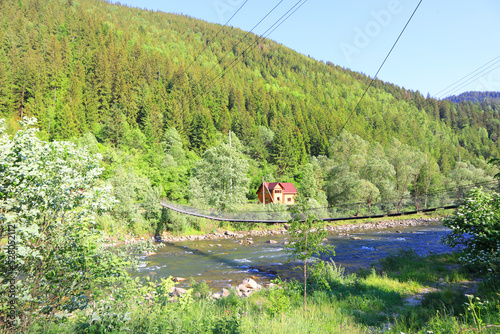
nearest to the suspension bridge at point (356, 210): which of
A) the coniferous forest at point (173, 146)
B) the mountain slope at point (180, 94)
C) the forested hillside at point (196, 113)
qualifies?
the coniferous forest at point (173, 146)

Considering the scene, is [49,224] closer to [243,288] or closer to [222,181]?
[243,288]

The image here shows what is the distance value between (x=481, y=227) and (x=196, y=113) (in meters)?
49.5

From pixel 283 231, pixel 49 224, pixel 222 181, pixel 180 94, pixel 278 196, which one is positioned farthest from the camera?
pixel 180 94

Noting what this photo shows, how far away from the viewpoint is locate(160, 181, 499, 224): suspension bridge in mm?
11242

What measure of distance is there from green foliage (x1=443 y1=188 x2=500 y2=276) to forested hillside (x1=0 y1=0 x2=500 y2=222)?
64.2 ft

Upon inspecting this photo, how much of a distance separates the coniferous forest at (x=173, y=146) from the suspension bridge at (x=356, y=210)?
0.50 m

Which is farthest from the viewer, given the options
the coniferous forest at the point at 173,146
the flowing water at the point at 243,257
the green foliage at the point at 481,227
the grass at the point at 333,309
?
the flowing water at the point at 243,257

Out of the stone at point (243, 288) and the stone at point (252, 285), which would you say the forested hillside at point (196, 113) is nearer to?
the stone at point (252, 285)

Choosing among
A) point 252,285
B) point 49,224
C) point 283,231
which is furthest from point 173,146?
point 49,224

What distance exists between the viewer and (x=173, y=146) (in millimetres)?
43031

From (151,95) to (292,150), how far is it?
29.4 meters

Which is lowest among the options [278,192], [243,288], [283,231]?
[243,288]

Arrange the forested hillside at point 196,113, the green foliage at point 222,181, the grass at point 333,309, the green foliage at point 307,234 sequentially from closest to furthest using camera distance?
the grass at point 333,309
the green foliage at point 307,234
the green foliage at point 222,181
the forested hillside at point 196,113

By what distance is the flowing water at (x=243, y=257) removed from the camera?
12.4 m
